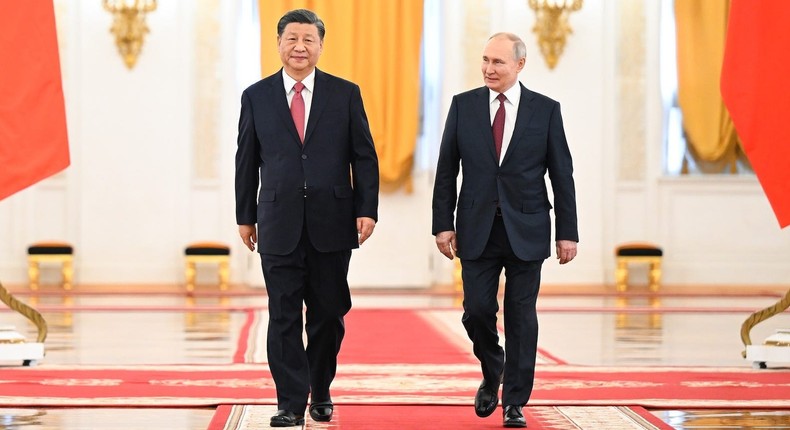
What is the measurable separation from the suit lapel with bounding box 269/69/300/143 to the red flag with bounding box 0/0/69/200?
6.72 feet

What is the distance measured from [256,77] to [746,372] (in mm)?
7827

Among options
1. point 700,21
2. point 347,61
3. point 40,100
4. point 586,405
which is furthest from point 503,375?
point 700,21

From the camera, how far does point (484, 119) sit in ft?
15.4

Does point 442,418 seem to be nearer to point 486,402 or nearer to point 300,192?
point 486,402

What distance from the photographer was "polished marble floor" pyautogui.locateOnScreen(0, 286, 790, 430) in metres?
4.79

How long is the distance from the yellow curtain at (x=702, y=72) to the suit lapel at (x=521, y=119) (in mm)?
9089

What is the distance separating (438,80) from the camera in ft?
43.7

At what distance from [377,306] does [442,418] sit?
6.16 meters

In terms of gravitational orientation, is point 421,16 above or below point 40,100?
above

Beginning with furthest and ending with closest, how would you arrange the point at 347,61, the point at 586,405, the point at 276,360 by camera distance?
the point at 347,61, the point at 586,405, the point at 276,360

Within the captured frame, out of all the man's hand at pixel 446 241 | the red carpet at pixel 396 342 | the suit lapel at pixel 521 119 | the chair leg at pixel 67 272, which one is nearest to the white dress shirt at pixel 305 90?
the man's hand at pixel 446 241

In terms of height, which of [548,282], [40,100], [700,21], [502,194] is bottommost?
[548,282]

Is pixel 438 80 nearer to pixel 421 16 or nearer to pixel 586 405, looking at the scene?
pixel 421 16

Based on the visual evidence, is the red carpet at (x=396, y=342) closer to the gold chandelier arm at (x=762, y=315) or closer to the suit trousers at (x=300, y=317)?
the gold chandelier arm at (x=762, y=315)
